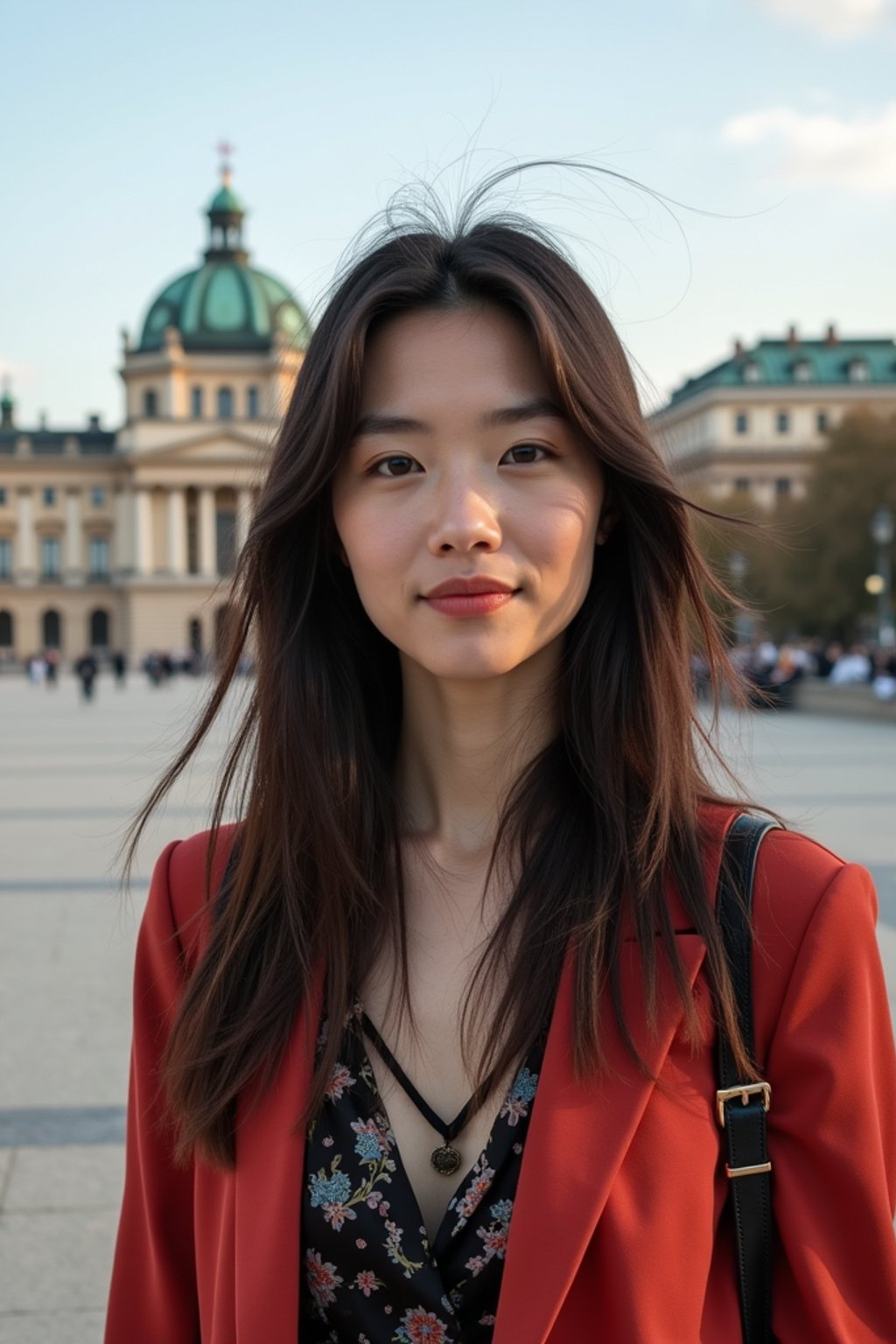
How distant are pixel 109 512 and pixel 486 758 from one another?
10085 cm

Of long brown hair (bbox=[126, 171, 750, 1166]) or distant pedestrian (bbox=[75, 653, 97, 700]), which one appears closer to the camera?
long brown hair (bbox=[126, 171, 750, 1166])

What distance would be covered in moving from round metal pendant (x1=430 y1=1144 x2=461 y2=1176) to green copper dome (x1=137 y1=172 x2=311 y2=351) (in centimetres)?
9657

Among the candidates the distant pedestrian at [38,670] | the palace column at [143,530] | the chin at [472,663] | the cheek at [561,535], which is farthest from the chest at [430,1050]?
the palace column at [143,530]

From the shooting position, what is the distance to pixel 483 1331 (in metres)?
1.66

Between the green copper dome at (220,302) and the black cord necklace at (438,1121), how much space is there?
9646 centimetres

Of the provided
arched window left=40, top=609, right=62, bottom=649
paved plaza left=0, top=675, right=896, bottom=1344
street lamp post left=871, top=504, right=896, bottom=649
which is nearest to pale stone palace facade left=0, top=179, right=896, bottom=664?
arched window left=40, top=609, right=62, bottom=649

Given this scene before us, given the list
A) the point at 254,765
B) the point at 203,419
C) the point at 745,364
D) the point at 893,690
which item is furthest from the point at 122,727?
the point at 203,419

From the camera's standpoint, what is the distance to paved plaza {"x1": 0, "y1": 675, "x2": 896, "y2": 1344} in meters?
3.88

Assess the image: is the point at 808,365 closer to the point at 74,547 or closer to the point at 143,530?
the point at 143,530

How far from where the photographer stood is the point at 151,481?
94.4 meters

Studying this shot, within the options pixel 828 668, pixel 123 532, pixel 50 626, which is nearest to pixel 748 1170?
pixel 828 668

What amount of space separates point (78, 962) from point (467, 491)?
5.96 m

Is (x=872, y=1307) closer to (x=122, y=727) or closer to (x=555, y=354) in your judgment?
(x=555, y=354)

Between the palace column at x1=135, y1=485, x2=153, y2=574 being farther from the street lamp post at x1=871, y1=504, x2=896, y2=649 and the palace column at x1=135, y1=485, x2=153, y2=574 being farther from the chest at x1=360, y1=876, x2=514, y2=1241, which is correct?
the chest at x1=360, y1=876, x2=514, y2=1241
